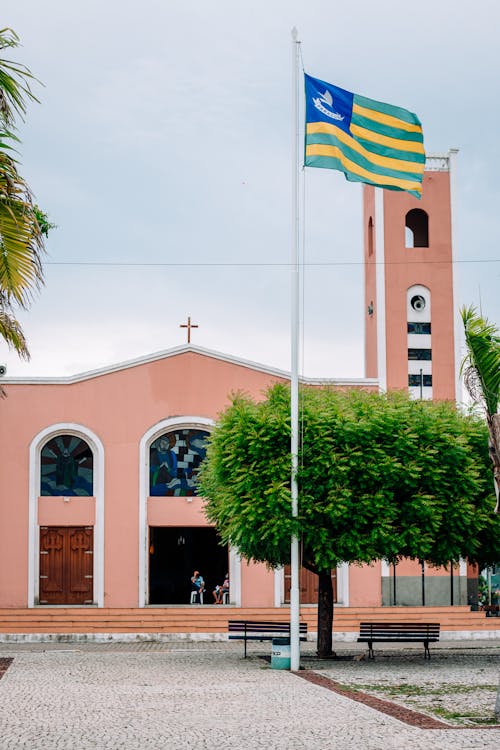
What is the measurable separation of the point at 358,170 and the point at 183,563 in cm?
1887

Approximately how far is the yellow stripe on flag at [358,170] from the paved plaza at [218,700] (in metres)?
8.45

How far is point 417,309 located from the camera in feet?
124

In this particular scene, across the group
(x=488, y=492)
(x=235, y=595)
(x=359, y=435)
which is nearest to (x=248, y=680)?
(x=359, y=435)

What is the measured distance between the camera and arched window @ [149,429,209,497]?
32562mm

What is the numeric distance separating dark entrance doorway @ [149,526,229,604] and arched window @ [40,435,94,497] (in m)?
3.36

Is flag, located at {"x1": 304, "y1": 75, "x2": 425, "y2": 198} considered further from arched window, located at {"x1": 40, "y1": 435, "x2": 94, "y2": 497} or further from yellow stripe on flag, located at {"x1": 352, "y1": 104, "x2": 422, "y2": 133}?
arched window, located at {"x1": 40, "y1": 435, "x2": 94, "y2": 497}

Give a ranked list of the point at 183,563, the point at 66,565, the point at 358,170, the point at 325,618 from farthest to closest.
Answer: the point at 183,563
the point at 66,565
the point at 325,618
the point at 358,170

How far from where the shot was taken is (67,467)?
106ft

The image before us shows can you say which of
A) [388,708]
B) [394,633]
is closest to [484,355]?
[388,708]

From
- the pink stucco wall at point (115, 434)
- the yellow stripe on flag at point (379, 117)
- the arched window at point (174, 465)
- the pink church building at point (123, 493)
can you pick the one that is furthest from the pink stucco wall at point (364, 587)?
the yellow stripe on flag at point (379, 117)

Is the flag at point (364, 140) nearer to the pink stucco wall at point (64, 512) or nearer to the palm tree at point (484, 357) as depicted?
the palm tree at point (484, 357)

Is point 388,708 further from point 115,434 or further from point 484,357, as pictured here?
point 115,434

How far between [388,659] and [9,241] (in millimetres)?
15326

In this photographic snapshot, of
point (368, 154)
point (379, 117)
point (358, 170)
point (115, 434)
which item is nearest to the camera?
point (358, 170)
